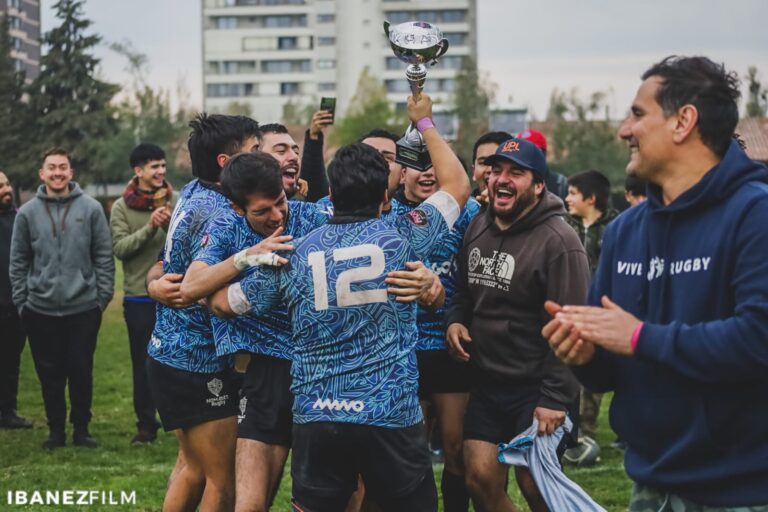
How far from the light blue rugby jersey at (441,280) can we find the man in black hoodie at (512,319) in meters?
0.33

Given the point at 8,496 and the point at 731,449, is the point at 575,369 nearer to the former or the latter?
the point at 731,449

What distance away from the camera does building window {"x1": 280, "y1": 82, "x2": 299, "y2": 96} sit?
123 metres

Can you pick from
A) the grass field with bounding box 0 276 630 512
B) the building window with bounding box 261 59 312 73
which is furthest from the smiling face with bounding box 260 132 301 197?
the building window with bounding box 261 59 312 73

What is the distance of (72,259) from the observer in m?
10.5

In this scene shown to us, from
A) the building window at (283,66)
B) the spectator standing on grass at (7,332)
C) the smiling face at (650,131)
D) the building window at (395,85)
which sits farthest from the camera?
the building window at (283,66)

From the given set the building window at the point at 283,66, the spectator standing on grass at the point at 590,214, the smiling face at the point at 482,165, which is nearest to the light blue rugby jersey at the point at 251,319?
the smiling face at the point at 482,165

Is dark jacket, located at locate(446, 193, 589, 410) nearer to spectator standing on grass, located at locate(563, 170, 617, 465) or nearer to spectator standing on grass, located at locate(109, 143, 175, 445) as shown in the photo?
spectator standing on grass, located at locate(563, 170, 617, 465)

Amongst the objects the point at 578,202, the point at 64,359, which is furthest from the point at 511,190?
the point at 64,359

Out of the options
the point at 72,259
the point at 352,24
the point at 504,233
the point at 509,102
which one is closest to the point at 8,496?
the point at 72,259

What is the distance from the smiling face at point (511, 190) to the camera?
617 centimetres

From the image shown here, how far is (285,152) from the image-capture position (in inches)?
277

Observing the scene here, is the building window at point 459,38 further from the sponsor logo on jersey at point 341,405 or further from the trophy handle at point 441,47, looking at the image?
the sponsor logo on jersey at point 341,405

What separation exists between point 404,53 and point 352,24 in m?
114

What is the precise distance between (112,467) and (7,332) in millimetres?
2966
